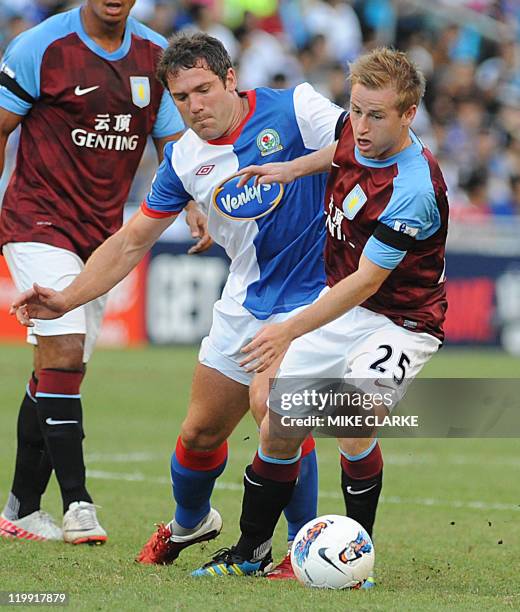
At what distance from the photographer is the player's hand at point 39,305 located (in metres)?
5.43

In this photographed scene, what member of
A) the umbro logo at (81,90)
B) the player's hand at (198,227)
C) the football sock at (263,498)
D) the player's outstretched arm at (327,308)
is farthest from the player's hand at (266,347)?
the umbro logo at (81,90)

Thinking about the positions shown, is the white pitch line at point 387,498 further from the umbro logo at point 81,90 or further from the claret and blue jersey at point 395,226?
the umbro logo at point 81,90

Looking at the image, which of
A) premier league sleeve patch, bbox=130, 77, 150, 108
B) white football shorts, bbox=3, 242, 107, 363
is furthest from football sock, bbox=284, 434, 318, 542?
premier league sleeve patch, bbox=130, 77, 150, 108

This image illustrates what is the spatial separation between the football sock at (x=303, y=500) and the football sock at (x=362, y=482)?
13.8 inches

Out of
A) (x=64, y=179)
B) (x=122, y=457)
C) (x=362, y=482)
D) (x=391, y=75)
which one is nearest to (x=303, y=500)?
(x=362, y=482)

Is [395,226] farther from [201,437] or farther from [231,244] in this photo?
[201,437]

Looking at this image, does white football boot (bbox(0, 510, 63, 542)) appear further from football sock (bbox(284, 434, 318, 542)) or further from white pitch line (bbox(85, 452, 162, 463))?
white pitch line (bbox(85, 452, 162, 463))

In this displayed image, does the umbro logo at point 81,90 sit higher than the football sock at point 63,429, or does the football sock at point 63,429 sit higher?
the umbro logo at point 81,90

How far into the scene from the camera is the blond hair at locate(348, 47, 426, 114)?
4.91 meters

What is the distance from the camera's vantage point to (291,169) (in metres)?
5.15

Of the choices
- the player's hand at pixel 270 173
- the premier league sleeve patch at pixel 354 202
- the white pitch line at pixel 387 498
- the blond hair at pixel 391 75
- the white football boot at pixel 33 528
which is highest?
the blond hair at pixel 391 75

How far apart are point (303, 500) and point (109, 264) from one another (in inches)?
53.9

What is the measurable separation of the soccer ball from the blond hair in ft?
5.49

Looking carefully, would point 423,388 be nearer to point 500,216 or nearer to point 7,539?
point 500,216
